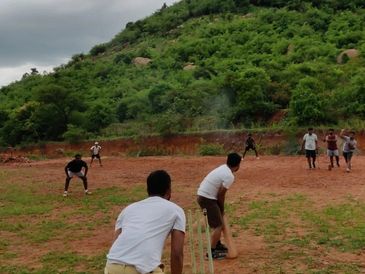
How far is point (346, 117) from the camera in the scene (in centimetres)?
3428

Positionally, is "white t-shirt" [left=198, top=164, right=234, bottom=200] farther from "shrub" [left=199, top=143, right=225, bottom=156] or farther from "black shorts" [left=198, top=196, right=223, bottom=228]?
"shrub" [left=199, top=143, right=225, bottom=156]

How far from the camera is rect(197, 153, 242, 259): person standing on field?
799 centimetres

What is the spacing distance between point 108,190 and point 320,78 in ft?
85.4

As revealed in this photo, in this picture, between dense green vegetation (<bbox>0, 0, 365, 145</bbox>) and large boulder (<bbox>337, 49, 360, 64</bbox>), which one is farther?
large boulder (<bbox>337, 49, 360, 64</bbox>)

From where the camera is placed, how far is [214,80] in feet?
152

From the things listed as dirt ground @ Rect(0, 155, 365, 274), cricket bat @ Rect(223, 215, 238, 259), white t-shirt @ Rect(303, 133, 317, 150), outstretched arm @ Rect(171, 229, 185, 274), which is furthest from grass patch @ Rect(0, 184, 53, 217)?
outstretched arm @ Rect(171, 229, 185, 274)

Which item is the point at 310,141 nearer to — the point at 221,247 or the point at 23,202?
the point at 23,202

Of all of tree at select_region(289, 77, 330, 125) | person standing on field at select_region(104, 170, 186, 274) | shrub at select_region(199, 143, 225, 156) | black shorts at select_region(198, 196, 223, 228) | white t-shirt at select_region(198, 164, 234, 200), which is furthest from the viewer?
tree at select_region(289, 77, 330, 125)

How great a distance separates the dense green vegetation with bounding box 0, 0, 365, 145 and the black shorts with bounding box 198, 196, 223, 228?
84.2ft

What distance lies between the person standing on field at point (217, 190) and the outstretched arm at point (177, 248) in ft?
12.9

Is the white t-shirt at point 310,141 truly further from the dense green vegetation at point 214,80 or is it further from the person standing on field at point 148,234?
the person standing on field at point 148,234

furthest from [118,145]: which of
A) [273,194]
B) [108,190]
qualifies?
[273,194]

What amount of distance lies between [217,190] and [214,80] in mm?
38702

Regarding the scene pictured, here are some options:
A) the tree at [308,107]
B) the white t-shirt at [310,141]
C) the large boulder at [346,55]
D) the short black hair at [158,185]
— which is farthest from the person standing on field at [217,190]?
the large boulder at [346,55]
